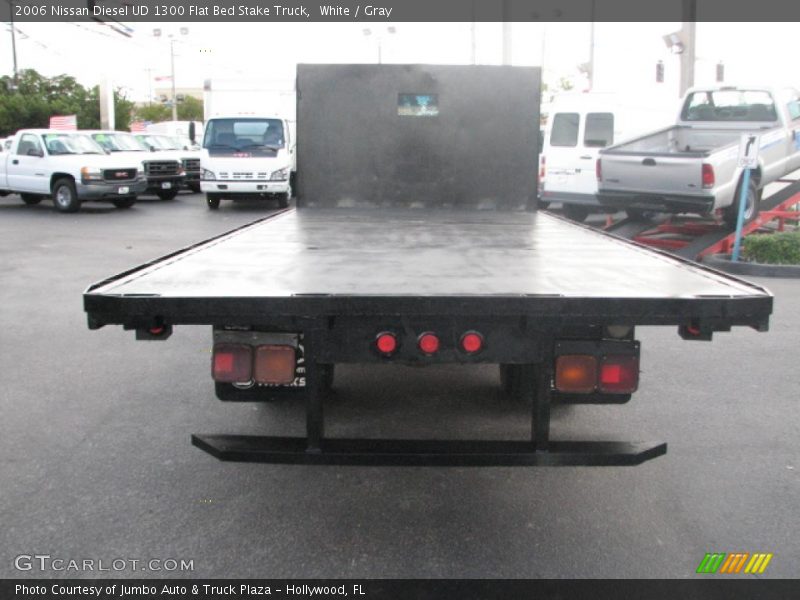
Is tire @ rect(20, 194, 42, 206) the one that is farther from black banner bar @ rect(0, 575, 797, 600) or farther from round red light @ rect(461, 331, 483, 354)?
round red light @ rect(461, 331, 483, 354)

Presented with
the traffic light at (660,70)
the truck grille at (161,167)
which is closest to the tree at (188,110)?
the traffic light at (660,70)

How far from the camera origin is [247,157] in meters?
21.2

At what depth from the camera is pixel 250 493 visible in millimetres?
4414

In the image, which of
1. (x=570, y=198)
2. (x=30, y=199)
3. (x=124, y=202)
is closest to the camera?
(x=570, y=198)

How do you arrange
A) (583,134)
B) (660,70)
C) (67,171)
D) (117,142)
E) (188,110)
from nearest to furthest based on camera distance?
1. (583,134)
2. (67,171)
3. (117,142)
4. (660,70)
5. (188,110)

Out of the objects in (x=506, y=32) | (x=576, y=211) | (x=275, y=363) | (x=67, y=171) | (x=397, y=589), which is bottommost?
(x=397, y=589)

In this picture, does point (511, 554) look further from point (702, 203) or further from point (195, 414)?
point (702, 203)

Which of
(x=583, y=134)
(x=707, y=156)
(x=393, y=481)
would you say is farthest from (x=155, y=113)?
(x=393, y=481)

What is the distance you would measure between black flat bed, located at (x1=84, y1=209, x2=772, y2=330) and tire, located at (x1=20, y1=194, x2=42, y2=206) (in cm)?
1966

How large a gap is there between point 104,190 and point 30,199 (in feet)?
11.7

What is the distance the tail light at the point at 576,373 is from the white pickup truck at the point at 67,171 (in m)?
19.0

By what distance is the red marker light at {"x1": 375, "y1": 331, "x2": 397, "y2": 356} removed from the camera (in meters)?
3.41

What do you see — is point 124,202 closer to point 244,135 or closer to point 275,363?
point 244,135

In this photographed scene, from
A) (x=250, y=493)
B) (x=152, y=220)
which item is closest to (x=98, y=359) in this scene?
(x=250, y=493)
